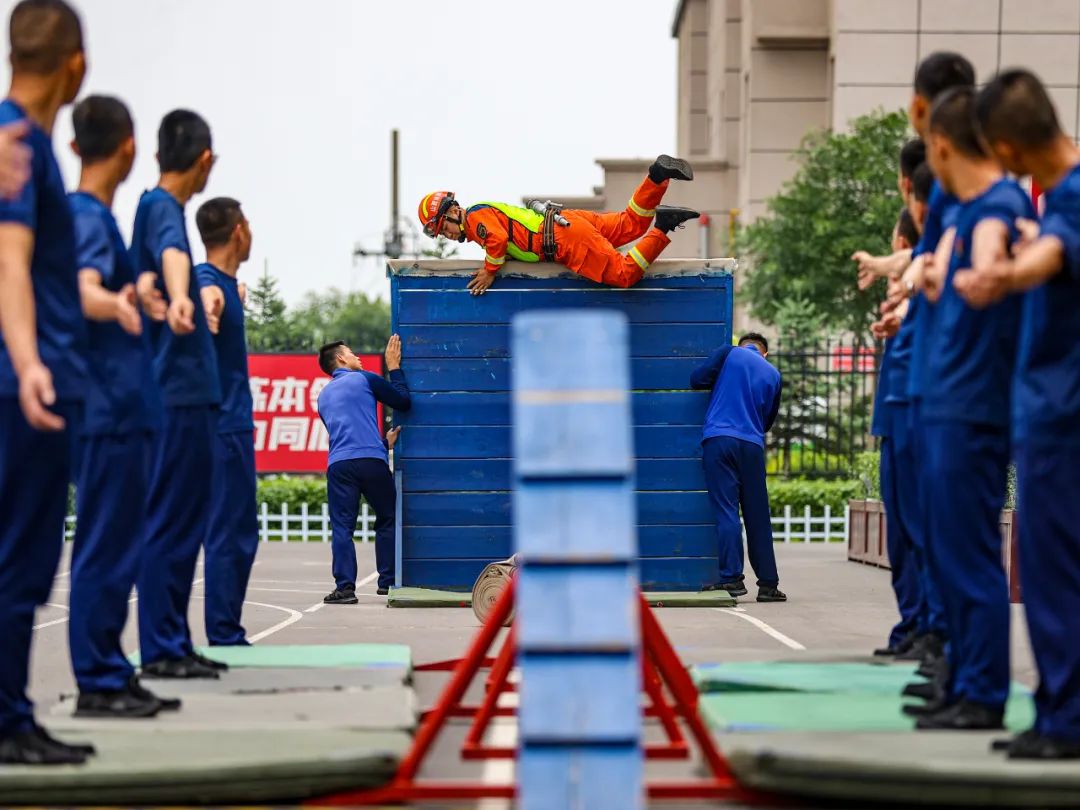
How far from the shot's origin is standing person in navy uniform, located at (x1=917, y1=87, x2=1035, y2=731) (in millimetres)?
6344

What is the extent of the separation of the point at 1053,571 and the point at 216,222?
15.3ft

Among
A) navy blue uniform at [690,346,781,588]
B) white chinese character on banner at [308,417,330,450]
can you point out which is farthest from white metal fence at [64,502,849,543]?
navy blue uniform at [690,346,781,588]

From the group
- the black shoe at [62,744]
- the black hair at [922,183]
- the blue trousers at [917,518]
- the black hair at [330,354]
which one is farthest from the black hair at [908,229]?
the black hair at [330,354]

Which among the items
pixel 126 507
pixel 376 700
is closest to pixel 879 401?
pixel 376 700

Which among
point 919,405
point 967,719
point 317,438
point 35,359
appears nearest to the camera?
point 35,359

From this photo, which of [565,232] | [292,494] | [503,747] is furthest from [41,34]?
[292,494]

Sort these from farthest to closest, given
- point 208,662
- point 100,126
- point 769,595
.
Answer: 1. point 769,595
2. point 208,662
3. point 100,126

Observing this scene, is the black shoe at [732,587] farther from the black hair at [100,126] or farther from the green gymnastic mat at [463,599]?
the black hair at [100,126]

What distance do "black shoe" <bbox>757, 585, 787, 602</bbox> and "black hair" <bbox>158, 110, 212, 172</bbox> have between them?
6962 millimetres

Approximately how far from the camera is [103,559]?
673 centimetres

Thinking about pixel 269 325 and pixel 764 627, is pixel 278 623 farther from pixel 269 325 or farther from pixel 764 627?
pixel 269 325

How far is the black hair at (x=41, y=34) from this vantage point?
593cm

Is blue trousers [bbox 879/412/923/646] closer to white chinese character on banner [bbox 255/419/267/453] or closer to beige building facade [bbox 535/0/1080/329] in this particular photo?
white chinese character on banner [bbox 255/419/267/453]

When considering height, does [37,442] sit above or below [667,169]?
below
